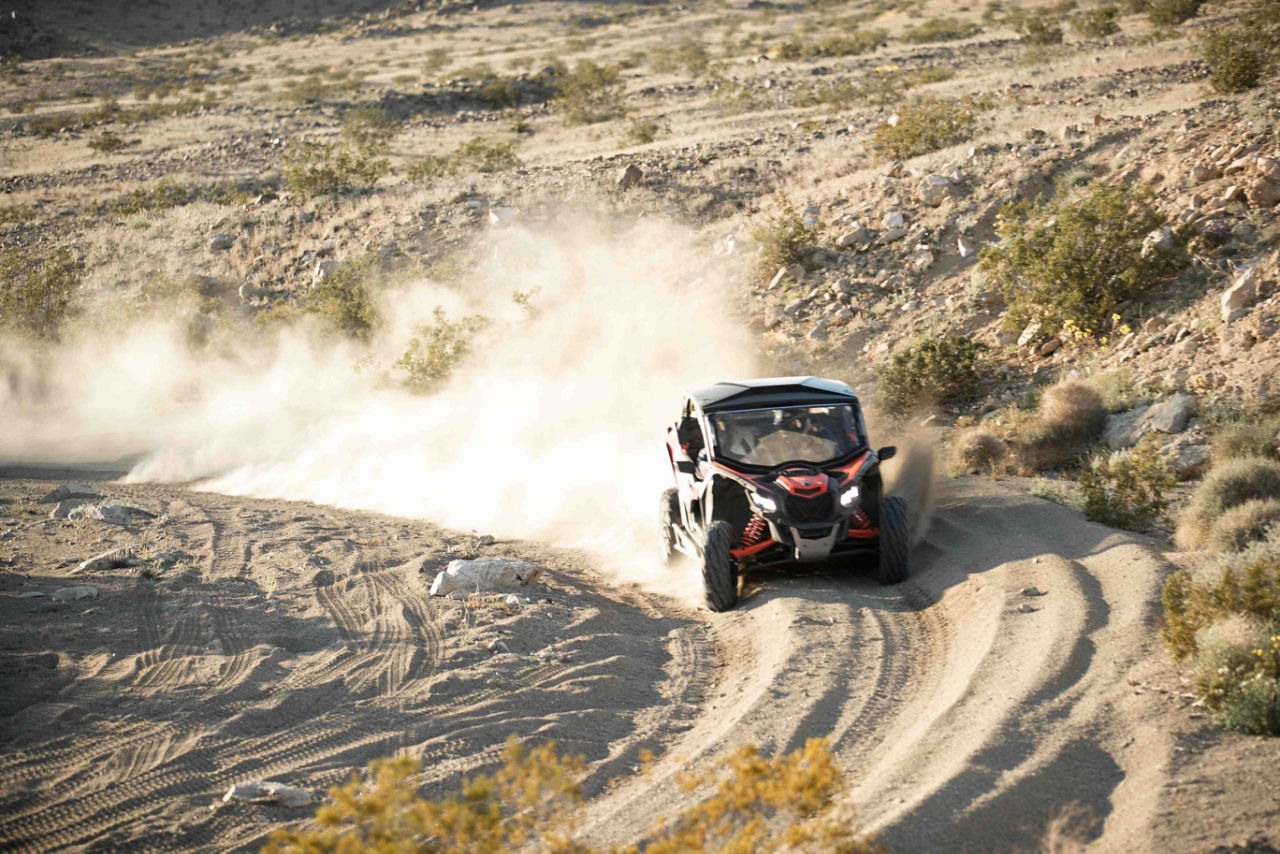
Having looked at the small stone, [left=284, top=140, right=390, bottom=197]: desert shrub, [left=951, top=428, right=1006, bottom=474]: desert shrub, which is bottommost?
[left=951, top=428, right=1006, bottom=474]: desert shrub

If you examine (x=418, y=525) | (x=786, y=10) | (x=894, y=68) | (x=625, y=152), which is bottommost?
(x=418, y=525)

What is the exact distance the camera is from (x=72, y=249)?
32.4 meters

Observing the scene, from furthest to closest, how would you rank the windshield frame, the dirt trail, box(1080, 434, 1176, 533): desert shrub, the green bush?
1. the green bush
2. box(1080, 434, 1176, 533): desert shrub
3. the windshield frame
4. the dirt trail

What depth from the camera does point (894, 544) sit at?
380 inches

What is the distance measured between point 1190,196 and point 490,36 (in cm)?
7350

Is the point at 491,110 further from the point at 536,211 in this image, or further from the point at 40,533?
the point at 40,533

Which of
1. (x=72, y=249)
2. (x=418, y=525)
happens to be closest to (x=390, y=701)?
(x=418, y=525)

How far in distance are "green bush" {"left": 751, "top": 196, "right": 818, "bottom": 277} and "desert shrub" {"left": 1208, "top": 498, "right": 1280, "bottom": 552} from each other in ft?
48.8

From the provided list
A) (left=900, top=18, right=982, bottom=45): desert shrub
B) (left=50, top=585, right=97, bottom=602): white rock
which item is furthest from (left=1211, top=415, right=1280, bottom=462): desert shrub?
(left=900, top=18, right=982, bottom=45): desert shrub

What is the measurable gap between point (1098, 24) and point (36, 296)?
44.7 m

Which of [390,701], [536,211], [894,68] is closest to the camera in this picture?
[390,701]

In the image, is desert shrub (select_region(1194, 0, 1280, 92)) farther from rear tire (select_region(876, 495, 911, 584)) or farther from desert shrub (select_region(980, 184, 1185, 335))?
rear tire (select_region(876, 495, 911, 584))

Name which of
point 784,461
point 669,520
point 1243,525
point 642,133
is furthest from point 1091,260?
point 642,133

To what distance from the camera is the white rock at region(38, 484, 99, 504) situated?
52.8ft
